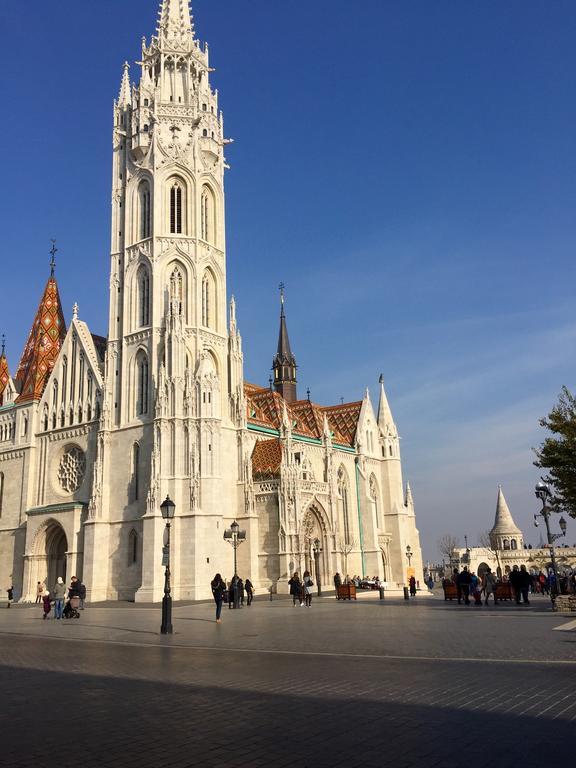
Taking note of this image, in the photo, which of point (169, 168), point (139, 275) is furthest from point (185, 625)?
point (169, 168)

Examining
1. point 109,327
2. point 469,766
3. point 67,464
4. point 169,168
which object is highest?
point 169,168

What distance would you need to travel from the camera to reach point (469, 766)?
581 cm

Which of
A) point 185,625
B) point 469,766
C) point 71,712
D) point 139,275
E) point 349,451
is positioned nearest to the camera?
point 469,766

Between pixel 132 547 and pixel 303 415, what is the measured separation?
935 inches

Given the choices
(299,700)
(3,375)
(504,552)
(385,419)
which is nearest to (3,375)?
(3,375)

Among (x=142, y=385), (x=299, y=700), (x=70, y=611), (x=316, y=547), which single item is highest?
(x=142, y=385)

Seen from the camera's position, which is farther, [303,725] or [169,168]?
[169,168]

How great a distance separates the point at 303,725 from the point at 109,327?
4264 cm

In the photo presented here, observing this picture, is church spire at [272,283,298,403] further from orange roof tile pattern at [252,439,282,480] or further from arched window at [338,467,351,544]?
orange roof tile pattern at [252,439,282,480]

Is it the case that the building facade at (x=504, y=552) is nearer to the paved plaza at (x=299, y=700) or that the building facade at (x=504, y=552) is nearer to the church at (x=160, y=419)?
the church at (x=160, y=419)

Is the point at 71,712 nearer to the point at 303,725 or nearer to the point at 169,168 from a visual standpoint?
the point at 303,725

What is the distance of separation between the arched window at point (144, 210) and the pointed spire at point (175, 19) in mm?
13033

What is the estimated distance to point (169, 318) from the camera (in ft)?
145

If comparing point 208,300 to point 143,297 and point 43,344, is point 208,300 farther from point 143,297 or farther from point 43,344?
point 43,344
